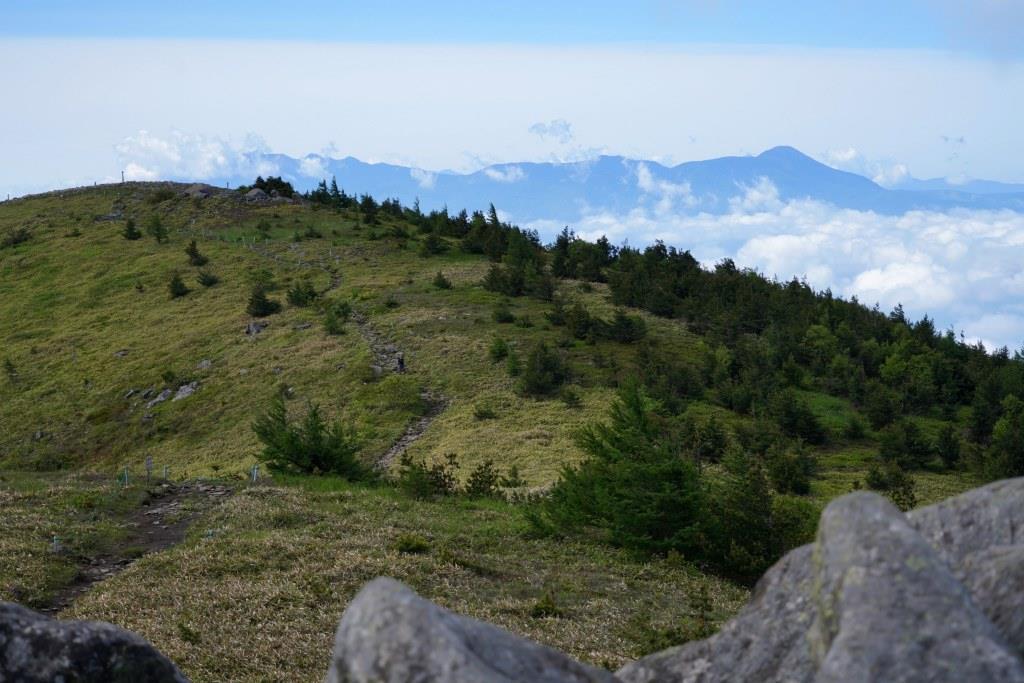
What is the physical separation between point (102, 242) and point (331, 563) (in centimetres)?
9156

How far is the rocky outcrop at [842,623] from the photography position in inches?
159

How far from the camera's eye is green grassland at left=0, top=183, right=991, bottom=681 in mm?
16109

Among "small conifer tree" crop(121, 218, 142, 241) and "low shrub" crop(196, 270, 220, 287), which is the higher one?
"small conifer tree" crop(121, 218, 142, 241)

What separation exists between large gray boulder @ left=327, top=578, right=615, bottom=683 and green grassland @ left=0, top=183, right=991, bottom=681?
27.4 ft

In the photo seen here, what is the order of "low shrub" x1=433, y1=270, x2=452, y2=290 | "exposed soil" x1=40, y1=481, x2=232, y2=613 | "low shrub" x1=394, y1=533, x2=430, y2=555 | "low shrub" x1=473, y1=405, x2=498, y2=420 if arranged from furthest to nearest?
1. "low shrub" x1=433, y1=270, x2=452, y2=290
2. "low shrub" x1=473, y1=405, x2=498, y2=420
3. "low shrub" x1=394, y1=533, x2=430, y2=555
4. "exposed soil" x1=40, y1=481, x2=232, y2=613

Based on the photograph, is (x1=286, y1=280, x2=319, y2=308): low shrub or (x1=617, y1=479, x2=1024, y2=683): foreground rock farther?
(x1=286, y1=280, x2=319, y2=308): low shrub

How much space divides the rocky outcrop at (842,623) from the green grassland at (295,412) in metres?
7.75

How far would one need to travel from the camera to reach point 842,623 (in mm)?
4289

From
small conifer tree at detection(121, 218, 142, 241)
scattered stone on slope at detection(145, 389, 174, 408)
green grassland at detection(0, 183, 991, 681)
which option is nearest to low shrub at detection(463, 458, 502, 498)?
green grassland at detection(0, 183, 991, 681)

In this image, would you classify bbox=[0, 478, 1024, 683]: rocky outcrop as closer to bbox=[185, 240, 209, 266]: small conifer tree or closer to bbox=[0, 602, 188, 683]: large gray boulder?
bbox=[0, 602, 188, 683]: large gray boulder

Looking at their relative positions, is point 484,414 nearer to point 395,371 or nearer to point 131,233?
point 395,371

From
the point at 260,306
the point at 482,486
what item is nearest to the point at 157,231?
the point at 260,306

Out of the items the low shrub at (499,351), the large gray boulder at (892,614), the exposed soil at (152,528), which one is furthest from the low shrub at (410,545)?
the low shrub at (499,351)

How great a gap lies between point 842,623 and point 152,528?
76.7ft
